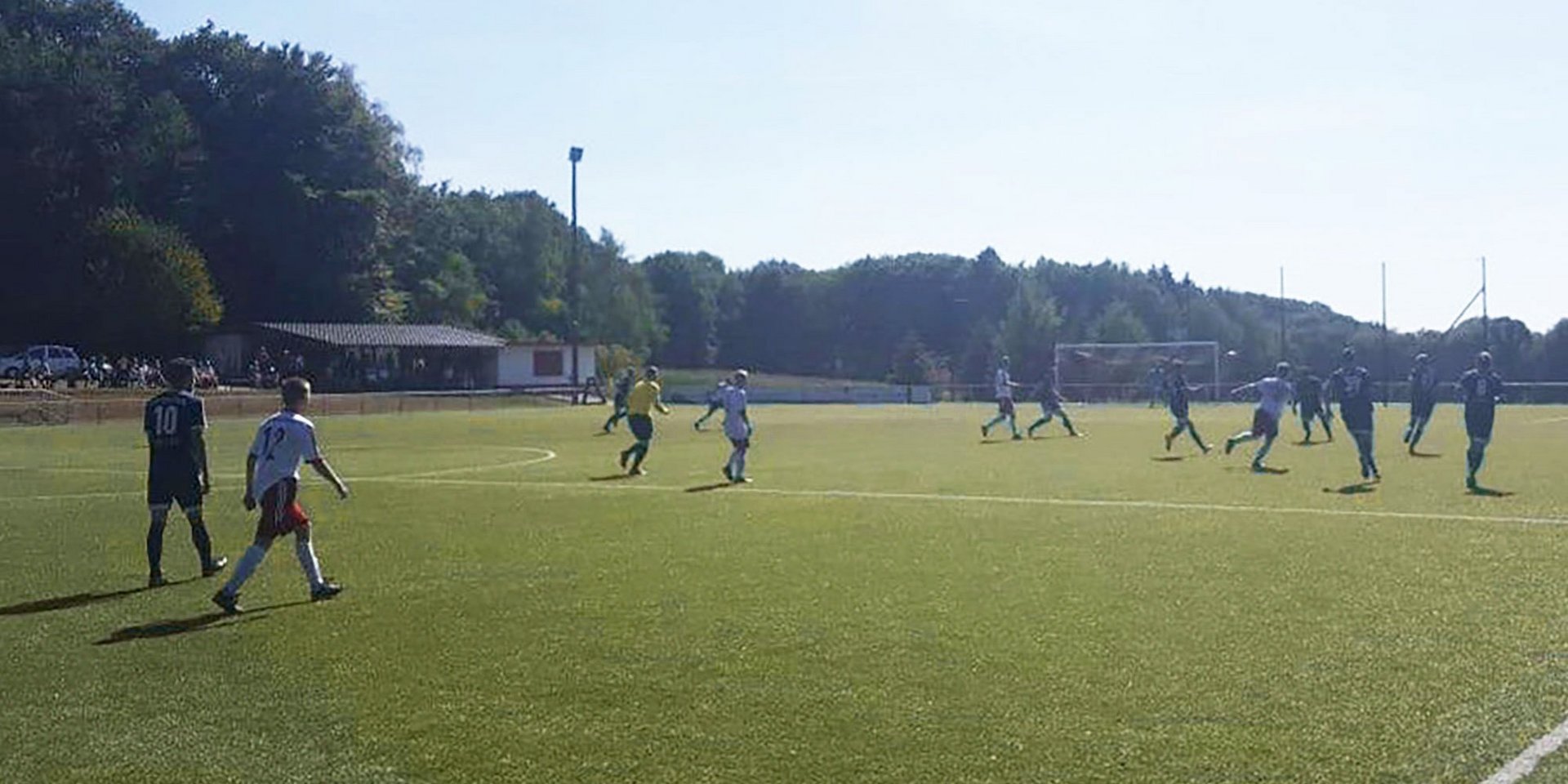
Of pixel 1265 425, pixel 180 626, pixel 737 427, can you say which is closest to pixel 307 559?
pixel 180 626

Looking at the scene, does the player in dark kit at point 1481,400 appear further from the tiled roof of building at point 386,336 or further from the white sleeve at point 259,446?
the tiled roof of building at point 386,336

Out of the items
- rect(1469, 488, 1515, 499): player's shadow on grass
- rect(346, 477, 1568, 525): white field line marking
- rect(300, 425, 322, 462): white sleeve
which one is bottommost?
rect(346, 477, 1568, 525): white field line marking

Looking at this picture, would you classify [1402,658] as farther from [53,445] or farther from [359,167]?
[359,167]

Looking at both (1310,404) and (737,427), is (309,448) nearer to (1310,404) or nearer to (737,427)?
(737,427)

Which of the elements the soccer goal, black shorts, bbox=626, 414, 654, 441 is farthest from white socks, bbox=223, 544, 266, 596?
the soccer goal

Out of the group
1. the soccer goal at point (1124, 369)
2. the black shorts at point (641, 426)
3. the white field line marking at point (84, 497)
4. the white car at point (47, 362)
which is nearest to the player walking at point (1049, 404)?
the black shorts at point (641, 426)

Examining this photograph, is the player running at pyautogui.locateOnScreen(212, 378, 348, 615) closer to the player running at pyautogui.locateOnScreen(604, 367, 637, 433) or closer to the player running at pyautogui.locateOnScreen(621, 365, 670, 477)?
the player running at pyautogui.locateOnScreen(621, 365, 670, 477)

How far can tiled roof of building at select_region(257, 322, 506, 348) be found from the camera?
3007 inches

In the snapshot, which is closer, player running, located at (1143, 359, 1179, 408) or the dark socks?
the dark socks

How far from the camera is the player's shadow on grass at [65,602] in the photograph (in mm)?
11477

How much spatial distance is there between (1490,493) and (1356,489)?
1.66m

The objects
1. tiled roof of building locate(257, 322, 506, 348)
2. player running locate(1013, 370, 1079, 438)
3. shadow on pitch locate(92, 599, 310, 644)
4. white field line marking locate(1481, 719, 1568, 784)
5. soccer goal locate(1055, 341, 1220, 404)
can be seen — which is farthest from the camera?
tiled roof of building locate(257, 322, 506, 348)

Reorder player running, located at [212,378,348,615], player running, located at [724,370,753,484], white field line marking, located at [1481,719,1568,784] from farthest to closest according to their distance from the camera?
player running, located at [724,370,753,484], player running, located at [212,378,348,615], white field line marking, located at [1481,719,1568,784]

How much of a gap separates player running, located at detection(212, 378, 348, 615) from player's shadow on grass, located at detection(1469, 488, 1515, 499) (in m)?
14.0
